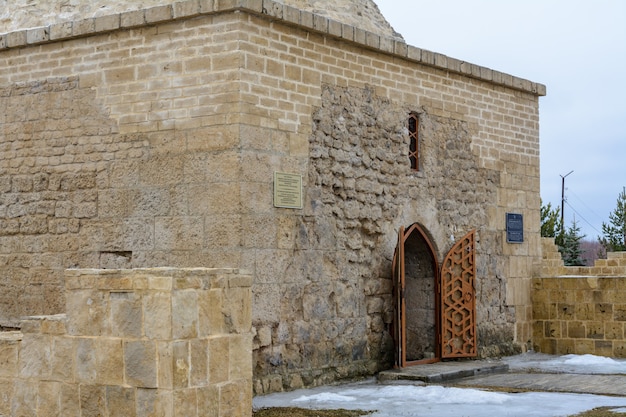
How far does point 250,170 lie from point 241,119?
516 mm

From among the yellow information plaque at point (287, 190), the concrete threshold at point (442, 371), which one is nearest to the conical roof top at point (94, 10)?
the yellow information plaque at point (287, 190)

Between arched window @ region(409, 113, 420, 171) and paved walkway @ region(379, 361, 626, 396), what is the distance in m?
2.51

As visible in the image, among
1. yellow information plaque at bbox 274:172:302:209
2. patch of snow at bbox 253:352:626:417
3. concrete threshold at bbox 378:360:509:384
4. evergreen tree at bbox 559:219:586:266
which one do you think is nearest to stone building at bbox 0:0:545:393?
yellow information plaque at bbox 274:172:302:209

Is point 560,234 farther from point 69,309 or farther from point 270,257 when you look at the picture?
point 69,309

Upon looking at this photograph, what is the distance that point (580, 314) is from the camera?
1442 cm

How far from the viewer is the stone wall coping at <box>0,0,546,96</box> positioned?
10.3 meters

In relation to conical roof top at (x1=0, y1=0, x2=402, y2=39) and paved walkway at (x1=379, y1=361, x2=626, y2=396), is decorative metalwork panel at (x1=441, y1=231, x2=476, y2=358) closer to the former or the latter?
paved walkway at (x1=379, y1=361, x2=626, y2=396)

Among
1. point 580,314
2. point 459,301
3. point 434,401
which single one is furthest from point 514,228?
point 434,401

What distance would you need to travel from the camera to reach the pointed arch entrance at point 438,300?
12.8 metres

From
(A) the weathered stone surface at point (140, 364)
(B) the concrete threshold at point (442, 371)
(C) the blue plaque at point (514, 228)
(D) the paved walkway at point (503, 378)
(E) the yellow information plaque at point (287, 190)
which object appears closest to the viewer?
(A) the weathered stone surface at point (140, 364)

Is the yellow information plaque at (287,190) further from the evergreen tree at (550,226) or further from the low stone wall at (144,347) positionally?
the evergreen tree at (550,226)

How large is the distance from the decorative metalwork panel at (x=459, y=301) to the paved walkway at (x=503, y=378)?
1.65ft

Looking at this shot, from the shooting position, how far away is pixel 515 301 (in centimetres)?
1445

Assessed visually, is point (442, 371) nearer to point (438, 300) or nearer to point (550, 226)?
point (438, 300)
